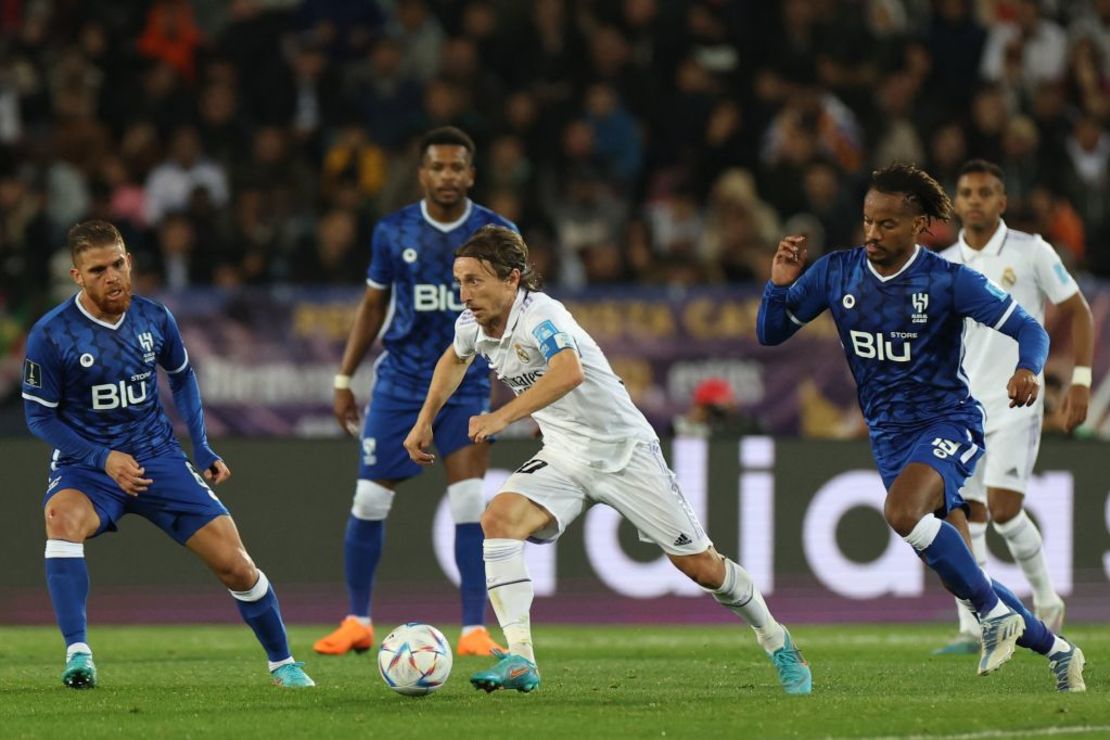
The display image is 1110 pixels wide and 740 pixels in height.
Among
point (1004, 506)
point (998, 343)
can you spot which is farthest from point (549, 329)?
point (1004, 506)

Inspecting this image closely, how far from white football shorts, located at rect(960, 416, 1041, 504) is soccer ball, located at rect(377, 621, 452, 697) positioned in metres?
3.50

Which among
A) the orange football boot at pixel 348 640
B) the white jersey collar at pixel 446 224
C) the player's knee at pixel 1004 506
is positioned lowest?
the orange football boot at pixel 348 640

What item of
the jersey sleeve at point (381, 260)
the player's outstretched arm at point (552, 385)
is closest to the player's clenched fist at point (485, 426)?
the player's outstretched arm at point (552, 385)

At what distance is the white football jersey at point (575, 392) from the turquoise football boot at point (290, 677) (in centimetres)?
156

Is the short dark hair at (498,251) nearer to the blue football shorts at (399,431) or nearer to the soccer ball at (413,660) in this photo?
the soccer ball at (413,660)

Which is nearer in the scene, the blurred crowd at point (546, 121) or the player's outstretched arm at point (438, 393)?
the player's outstretched arm at point (438, 393)

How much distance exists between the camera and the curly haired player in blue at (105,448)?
838 centimetres

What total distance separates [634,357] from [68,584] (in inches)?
269

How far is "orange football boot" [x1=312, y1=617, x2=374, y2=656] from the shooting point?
1044cm

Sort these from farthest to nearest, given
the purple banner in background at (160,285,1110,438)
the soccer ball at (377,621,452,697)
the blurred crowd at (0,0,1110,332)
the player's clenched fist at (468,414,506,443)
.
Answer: the blurred crowd at (0,0,1110,332)
the purple banner in background at (160,285,1110,438)
the soccer ball at (377,621,452,697)
the player's clenched fist at (468,414,506,443)

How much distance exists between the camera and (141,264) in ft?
50.7

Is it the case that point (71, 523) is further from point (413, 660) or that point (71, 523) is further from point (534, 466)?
point (534, 466)

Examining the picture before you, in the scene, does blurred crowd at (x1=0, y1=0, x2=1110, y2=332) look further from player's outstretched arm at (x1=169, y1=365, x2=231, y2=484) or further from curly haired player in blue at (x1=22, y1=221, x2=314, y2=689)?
curly haired player in blue at (x1=22, y1=221, x2=314, y2=689)

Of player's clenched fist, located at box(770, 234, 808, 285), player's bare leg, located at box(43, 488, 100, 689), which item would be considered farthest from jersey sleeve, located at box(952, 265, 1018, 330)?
player's bare leg, located at box(43, 488, 100, 689)
